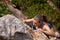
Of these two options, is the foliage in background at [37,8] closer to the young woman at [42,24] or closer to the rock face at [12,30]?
the young woman at [42,24]

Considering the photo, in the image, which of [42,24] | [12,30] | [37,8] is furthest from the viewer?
[37,8]

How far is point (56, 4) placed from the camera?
10.5m

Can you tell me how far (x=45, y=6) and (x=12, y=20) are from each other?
7.09 m

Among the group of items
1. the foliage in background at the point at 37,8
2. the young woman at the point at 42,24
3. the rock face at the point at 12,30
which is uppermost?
the foliage in background at the point at 37,8

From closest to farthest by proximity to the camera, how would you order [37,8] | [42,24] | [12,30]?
[12,30]
[42,24]
[37,8]

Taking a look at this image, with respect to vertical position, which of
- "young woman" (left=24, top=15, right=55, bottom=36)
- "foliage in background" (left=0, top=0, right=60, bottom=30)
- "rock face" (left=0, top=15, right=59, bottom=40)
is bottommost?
"rock face" (left=0, top=15, right=59, bottom=40)

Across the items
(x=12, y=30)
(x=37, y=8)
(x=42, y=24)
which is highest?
(x=37, y=8)

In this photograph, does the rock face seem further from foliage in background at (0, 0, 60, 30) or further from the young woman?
foliage in background at (0, 0, 60, 30)

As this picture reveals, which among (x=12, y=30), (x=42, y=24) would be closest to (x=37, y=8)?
(x=42, y=24)

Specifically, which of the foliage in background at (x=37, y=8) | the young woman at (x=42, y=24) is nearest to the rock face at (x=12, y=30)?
the young woman at (x=42, y=24)

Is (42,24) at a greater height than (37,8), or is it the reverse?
(37,8)

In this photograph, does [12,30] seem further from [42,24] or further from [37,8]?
[37,8]

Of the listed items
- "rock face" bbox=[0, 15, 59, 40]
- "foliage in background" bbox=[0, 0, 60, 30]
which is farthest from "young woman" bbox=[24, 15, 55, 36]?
"foliage in background" bbox=[0, 0, 60, 30]

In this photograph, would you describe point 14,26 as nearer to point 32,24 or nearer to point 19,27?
point 19,27
